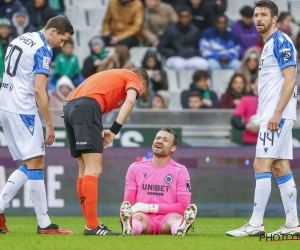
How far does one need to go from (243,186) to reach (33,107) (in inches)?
212

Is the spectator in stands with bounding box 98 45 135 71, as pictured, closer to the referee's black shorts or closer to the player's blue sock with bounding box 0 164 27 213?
the player's blue sock with bounding box 0 164 27 213

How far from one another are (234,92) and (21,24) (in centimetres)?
455

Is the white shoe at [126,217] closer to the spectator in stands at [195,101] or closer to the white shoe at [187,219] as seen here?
the white shoe at [187,219]

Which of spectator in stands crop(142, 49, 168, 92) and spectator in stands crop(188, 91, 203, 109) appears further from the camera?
spectator in stands crop(142, 49, 168, 92)

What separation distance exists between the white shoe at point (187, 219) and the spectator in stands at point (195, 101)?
25.2ft

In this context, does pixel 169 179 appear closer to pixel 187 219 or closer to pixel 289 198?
pixel 187 219

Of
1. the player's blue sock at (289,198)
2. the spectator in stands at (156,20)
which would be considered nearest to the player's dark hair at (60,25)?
the player's blue sock at (289,198)

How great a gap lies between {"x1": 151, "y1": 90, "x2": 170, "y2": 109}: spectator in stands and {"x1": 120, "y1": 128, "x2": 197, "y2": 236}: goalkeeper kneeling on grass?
6.96 m

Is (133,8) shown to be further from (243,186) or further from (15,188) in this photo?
(15,188)

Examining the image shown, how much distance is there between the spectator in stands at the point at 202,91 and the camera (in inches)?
665

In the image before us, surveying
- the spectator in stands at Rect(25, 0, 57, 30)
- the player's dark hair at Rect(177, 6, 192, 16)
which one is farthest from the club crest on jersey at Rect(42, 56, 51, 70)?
the player's dark hair at Rect(177, 6, 192, 16)

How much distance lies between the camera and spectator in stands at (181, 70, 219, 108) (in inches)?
665

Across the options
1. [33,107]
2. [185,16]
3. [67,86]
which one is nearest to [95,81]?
[33,107]

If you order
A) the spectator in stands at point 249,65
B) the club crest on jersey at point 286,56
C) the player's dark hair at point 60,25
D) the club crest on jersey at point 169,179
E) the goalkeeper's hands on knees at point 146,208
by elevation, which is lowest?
the goalkeeper's hands on knees at point 146,208
